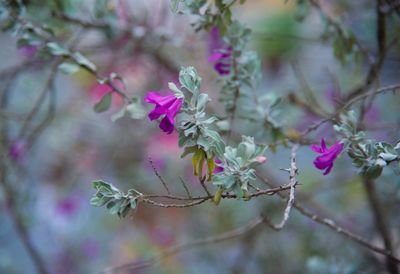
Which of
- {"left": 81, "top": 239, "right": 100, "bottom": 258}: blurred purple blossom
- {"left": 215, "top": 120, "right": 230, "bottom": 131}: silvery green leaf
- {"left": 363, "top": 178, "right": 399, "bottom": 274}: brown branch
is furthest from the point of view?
{"left": 81, "top": 239, "right": 100, "bottom": 258}: blurred purple blossom

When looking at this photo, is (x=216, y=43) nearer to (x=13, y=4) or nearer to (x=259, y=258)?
(x=13, y=4)

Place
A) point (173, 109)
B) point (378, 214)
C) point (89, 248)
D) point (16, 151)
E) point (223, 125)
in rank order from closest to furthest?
point (173, 109) → point (223, 125) → point (378, 214) → point (16, 151) → point (89, 248)

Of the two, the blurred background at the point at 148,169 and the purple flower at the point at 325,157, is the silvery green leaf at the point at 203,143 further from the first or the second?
the blurred background at the point at 148,169

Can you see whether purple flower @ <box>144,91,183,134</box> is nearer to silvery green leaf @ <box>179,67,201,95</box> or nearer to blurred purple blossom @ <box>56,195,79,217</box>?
silvery green leaf @ <box>179,67,201,95</box>

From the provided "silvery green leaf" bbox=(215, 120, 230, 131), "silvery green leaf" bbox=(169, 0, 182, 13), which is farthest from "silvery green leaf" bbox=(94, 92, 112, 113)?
"silvery green leaf" bbox=(169, 0, 182, 13)

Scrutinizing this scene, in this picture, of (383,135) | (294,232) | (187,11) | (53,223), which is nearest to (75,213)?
(53,223)

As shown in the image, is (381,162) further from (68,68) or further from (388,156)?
(68,68)

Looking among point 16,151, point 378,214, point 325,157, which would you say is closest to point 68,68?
point 325,157

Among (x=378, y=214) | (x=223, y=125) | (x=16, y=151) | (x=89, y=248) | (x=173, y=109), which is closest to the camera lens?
(x=173, y=109)
